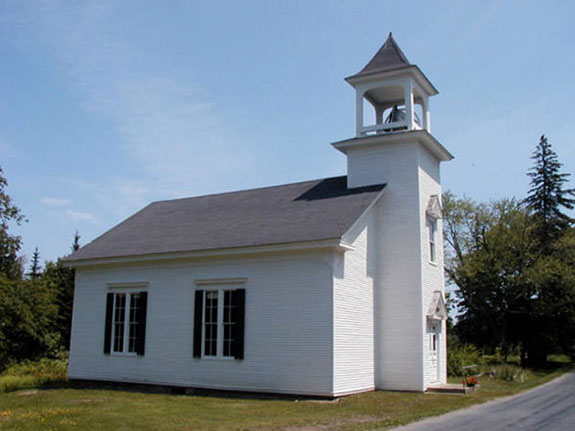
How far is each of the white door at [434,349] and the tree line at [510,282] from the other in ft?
49.6

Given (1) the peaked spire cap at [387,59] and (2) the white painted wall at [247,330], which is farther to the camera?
(1) the peaked spire cap at [387,59]

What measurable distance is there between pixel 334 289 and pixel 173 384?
6.42 m

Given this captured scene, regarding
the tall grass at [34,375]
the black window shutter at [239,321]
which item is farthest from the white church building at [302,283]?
the tall grass at [34,375]

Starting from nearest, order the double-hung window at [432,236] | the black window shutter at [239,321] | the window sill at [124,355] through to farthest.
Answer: the black window shutter at [239,321] < the window sill at [124,355] < the double-hung window at [432,236]

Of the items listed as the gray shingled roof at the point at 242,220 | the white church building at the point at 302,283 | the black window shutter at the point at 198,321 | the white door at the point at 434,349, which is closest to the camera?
the white church building at the point at 302,283

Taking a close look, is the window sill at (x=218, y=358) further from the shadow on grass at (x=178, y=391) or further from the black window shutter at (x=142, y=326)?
the black window shutter at (x=142, y=326)

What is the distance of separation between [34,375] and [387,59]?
18.2 m

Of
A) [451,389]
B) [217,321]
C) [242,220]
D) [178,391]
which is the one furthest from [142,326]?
[451,389]

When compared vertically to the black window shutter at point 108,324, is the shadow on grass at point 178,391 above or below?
below

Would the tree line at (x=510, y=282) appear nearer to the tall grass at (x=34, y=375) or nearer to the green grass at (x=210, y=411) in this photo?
the green grass at (x=210, y=411)

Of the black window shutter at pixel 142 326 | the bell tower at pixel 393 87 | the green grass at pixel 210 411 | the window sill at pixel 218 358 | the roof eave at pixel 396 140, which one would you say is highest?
the bell tower at pixel 393 87

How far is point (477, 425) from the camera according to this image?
1153 centimetres

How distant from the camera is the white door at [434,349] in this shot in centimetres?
1924

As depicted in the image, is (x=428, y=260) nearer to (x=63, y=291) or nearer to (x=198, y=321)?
(x=198, y=321)
